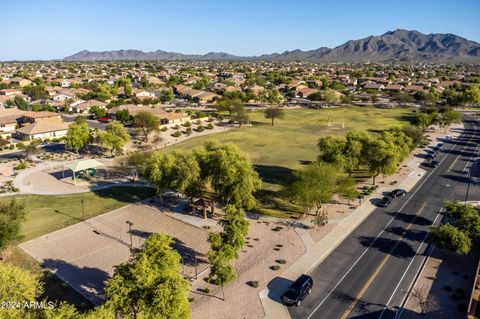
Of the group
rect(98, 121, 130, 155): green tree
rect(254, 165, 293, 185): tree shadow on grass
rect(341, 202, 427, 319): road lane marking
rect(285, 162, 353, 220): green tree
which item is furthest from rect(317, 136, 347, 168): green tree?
rect(98, 121, 130, 155): green tree

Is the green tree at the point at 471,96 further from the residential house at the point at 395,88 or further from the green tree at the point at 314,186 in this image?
the green tree at the point at 314,186

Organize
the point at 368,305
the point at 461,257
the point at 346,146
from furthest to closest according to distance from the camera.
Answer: the point at 346,146
the point at 461,257
the point at 368,305

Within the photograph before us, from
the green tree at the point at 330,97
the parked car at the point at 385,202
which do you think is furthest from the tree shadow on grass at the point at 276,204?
the green tree at the point at 330,97

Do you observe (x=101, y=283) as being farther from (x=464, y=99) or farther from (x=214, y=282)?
(x=464, y=99)

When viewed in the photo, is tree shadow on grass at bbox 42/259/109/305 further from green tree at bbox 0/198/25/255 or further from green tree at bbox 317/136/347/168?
green tree at bbox 317/136/347/168

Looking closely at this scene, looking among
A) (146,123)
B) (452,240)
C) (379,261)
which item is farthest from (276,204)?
(146,123)

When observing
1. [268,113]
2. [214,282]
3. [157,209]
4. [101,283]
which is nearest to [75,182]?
[157,209]
